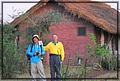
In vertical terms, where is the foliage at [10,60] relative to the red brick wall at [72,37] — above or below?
below

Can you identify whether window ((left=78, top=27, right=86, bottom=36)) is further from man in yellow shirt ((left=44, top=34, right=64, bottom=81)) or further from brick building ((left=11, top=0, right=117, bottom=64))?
man in yellow shirt ((left=44, top=34, right=64, bottom=81))

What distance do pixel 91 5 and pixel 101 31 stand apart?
4738 millimetres

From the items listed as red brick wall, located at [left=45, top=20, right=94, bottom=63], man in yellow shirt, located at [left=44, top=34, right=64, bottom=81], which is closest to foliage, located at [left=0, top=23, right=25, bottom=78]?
man in yellow shirt, located at [left=44, top=34, right=64, bottom=81]

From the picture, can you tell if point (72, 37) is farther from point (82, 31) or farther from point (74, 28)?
point (82, 31)

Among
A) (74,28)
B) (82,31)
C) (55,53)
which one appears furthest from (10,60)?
(82,31)

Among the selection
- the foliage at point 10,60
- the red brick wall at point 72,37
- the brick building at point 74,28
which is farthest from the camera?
the red brick wall at point 72,37

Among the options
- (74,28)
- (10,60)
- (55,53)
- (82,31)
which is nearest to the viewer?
(55,53)

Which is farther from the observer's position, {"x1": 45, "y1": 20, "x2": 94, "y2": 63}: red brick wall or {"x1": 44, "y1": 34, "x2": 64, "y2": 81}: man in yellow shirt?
{"x1": 45, "y1": 20, "x2": 94, "y2": 63}: red brick wall

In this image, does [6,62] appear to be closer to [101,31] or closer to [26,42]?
[26,42]

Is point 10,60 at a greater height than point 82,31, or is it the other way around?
point 82,31

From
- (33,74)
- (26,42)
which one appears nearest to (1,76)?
(33,74)

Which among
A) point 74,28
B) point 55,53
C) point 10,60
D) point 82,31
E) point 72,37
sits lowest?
point 10,60

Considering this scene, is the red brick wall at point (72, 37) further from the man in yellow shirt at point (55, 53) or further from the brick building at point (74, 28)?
the man in yellow shirt at point (55, 53)

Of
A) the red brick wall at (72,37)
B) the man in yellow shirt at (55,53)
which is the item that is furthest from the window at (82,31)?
the man in yellow shirt at (55,53)
